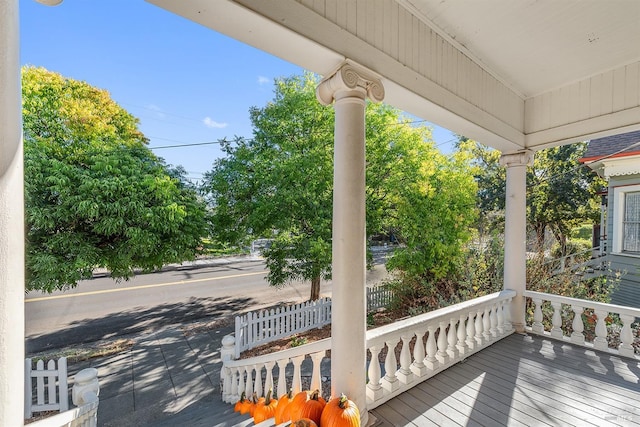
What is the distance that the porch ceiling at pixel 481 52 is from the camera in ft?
4.36

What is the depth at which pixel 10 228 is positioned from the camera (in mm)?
791

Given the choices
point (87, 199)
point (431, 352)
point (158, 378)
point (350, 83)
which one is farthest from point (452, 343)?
point (87, 199)

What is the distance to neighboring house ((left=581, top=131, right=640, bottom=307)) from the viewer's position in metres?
5.36

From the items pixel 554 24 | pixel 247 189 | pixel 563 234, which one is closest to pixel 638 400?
pixel 554 24

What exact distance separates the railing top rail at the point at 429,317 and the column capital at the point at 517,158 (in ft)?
4.87

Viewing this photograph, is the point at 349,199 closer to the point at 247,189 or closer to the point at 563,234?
the point at 247,189

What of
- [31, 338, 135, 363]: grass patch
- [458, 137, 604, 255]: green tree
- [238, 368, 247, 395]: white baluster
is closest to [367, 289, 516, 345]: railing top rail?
[238, 368, 247, 395]: white baluster

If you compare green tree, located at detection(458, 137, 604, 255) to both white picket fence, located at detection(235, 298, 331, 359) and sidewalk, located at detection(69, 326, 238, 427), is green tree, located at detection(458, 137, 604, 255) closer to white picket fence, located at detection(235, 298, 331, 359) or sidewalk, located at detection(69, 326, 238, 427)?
white picket fence, located at detection(235, 298, 331, 359)

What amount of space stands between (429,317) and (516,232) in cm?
175

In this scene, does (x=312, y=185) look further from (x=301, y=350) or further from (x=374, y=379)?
(x=374, y=379)

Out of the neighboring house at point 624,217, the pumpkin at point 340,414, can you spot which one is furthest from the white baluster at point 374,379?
the neighboring house at point 624,217

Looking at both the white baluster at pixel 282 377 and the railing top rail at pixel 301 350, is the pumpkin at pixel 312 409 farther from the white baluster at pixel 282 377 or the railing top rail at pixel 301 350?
the white baluster at pixel 282 377

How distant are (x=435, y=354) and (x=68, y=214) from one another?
4.76m

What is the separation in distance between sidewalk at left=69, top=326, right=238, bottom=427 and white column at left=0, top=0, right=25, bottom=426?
2.93m
